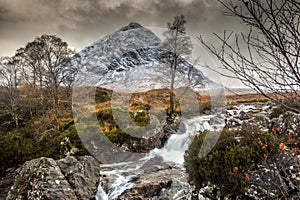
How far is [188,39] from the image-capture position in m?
16.0

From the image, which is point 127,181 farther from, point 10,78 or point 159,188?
point 10,78

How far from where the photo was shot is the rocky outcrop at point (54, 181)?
5.67 m

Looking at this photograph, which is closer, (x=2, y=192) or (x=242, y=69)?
(x=242, y=69)

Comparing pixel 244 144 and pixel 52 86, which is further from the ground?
pixel 52 86

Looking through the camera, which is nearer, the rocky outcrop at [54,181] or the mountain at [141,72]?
the rocky outcrop at [54,181]

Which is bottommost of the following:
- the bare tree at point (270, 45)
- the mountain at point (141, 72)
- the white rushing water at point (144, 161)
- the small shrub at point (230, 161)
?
the white rushing water at point (144, 161)

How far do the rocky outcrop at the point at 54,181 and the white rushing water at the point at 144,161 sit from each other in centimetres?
64

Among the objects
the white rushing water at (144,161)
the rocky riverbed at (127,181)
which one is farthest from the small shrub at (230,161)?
the white rushing water at (144,161)

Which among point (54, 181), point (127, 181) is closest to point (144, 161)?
point (127, 181)

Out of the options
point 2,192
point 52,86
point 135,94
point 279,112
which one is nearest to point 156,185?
point 2,192

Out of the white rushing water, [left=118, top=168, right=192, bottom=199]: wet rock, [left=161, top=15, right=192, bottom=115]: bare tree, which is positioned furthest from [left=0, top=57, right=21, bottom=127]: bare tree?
[left=118, top=168, right=192, bottom=199]: wet rock

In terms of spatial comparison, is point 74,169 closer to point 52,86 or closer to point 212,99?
point 52,86

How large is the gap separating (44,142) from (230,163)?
9836mm

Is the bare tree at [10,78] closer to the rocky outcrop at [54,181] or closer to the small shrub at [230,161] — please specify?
the rocky outcrop at [54,181]
